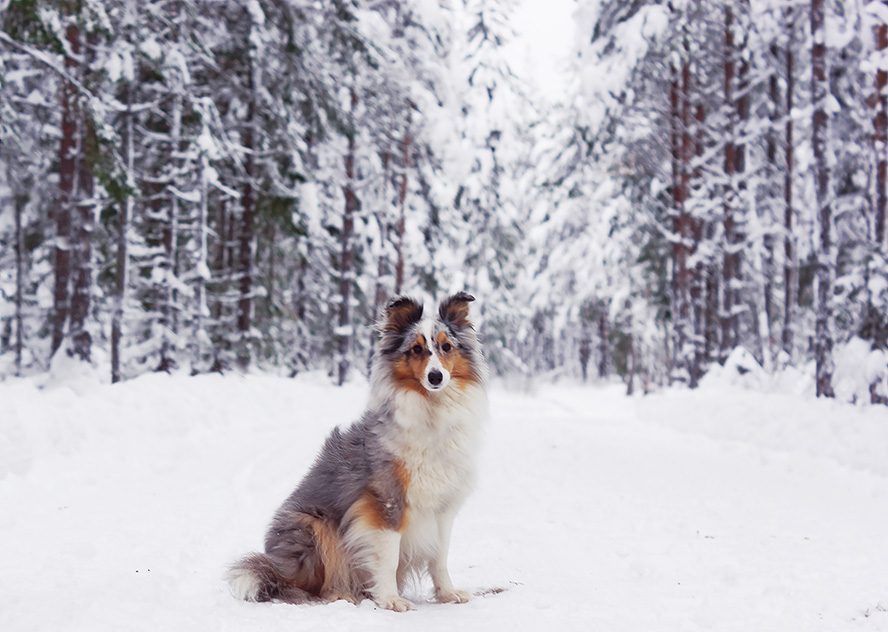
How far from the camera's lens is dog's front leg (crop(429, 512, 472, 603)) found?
4398 mm

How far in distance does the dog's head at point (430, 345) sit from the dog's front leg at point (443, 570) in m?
0.85

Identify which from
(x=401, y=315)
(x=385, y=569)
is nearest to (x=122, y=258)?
(x=401, y=315)

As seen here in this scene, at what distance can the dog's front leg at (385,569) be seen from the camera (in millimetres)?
4125

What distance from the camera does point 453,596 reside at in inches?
174

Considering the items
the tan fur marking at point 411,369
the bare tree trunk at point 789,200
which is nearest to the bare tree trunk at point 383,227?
the bare tree trunk at point 789,200

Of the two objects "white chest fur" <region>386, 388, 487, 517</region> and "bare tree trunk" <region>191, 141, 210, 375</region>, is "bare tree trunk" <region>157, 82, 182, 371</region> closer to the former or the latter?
"bare tree trunk" <region>191, 141, 210, 375</region>

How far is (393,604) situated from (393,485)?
2.29ft

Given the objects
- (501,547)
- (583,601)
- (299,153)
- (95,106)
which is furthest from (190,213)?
(583,601)

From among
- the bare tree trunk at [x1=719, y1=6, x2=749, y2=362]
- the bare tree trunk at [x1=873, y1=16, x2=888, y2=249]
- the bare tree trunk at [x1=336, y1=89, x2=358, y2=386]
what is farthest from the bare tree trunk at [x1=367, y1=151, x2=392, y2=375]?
the bare tree trunk at [x1=873, y1=16, x2=888, y2=249]

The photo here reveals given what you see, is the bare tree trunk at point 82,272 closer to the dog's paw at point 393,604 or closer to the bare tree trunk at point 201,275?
the bare tree trunk at point 201,275

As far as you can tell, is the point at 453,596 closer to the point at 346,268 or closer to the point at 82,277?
the point at 82,277

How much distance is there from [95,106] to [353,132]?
7.56m

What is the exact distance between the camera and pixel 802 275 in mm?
19109

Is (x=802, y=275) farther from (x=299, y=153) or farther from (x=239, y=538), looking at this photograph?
(x=239, y=538)
